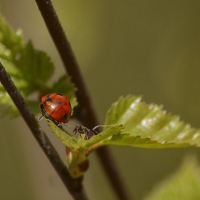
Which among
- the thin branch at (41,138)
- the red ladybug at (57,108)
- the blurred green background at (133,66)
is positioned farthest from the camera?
the blurred green background at (133,66)

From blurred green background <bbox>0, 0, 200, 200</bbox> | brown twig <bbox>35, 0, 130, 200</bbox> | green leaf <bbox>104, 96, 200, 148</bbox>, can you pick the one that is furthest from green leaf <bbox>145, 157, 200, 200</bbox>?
blurred green background <bbox>0, 0, 200, 200</bbox>

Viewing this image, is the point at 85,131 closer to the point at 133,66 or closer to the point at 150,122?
the point at 150,122

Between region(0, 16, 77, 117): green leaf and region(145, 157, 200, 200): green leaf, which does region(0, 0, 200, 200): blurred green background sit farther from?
region(0, 16, 77, 117): green leaf

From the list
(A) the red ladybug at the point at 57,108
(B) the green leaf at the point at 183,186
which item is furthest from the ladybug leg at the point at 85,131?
(B) the green leaf at the point at 183,186

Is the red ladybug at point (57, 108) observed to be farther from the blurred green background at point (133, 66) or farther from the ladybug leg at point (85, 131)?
the blurred green background at point (133, 66)

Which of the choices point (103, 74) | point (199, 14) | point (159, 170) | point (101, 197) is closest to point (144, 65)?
point (103, 74)

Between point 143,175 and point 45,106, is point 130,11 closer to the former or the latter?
point 143,175
